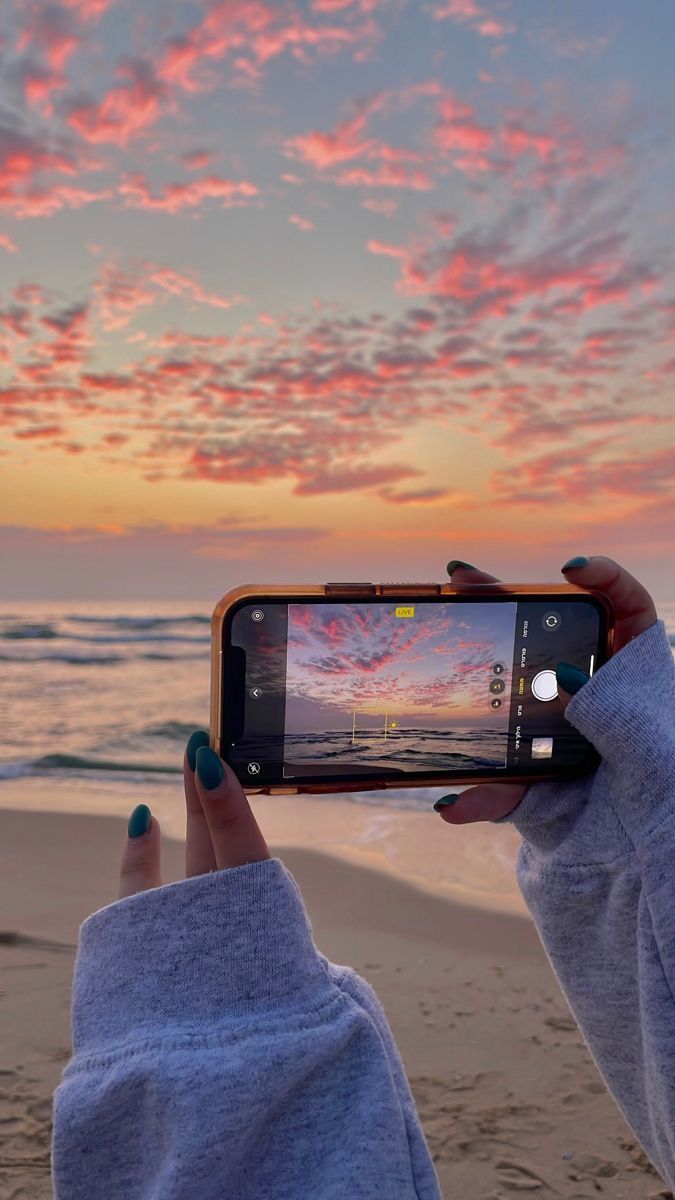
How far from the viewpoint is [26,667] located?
15492 millimetres

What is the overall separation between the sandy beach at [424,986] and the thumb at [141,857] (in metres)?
2.04

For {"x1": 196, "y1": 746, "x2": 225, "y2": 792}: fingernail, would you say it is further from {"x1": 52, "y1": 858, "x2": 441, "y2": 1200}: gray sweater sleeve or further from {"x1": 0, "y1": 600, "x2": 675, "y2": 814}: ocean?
{"x1": 0, "y1": 600, "x2": 675, "y2": 814}: ocean

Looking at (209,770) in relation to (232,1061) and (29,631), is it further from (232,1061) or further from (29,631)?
(29,631)

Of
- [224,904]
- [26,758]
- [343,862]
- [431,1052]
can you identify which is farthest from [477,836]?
[224,904]

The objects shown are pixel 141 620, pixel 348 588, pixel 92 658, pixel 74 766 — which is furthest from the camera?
pixel 141 620

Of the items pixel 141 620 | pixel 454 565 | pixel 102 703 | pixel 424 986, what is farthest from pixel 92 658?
pixel 454 565

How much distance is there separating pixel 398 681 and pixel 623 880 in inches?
18.1

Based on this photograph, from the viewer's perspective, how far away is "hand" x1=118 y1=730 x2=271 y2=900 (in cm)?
102

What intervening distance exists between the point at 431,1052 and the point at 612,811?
241 centimetres

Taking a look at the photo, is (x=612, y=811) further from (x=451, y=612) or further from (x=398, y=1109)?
(x=398, y=1109)

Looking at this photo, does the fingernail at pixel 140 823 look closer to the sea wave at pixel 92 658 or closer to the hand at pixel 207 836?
the hand at pixel 207 836

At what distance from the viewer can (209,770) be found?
3.52 ft

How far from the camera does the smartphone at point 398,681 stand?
138 centimetres

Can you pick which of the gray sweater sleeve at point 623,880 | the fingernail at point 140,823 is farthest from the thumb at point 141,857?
the gray sweater sleeve at point 623,880
